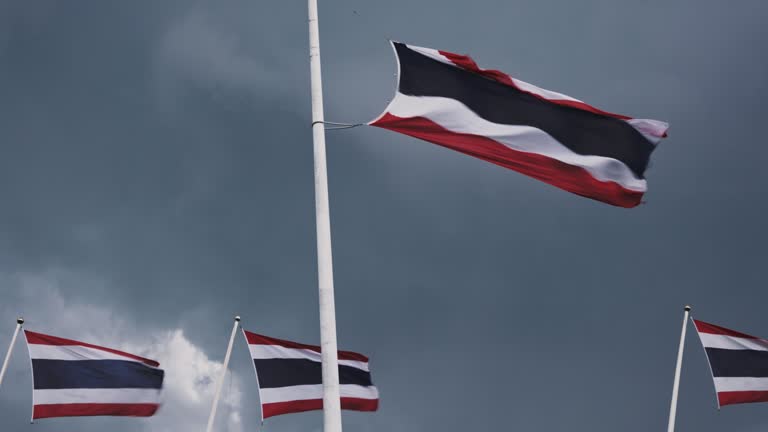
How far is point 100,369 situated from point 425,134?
16.5 m

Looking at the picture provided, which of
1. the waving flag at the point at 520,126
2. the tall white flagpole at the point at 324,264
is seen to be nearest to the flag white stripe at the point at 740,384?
the waving flag at the point at 520,126

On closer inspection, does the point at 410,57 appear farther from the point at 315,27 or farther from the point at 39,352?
the point at 39,352

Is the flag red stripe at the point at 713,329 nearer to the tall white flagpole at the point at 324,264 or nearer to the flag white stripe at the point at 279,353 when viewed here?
the flag white stripe at the point at 279,353

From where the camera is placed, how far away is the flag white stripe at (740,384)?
1262 inches

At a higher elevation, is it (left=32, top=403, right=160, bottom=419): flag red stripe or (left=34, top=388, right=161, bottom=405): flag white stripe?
(left=34, top=388, right=161, bottom=405): flag white stripe

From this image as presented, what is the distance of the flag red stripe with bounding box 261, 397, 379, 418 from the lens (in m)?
28.7

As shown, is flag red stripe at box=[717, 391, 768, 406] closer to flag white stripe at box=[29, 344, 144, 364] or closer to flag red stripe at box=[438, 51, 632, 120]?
flag red stripe at box=[438, 51, 632, 120]

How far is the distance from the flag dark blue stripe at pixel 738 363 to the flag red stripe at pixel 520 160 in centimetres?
1640

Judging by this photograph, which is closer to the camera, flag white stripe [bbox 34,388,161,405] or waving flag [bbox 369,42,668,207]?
waving flag [bbox 369,42,668,207]

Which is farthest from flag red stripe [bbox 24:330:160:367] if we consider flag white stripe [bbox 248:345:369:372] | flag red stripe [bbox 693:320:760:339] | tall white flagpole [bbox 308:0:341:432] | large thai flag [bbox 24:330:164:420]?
flag red stripe [bbox 693:320:760:339]

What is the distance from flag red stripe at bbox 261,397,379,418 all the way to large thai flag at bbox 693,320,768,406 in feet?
41.9

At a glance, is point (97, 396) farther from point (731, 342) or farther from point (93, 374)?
point (731, 342)

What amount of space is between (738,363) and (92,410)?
23208 millimetres

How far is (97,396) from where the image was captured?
27.2 meters
